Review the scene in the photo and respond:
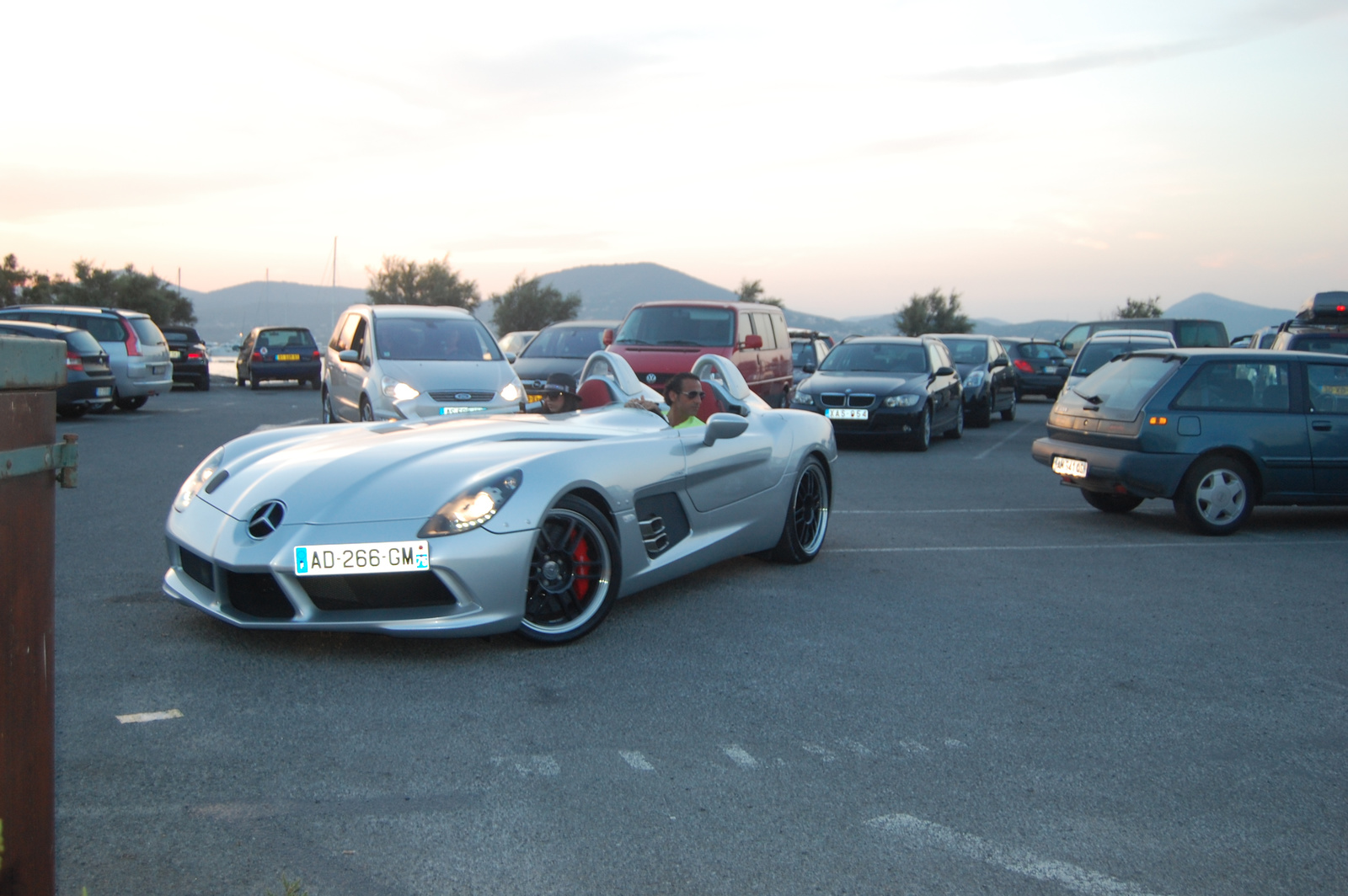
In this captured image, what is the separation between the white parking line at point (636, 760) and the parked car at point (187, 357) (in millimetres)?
26648

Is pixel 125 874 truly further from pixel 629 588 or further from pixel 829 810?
pixel 629 588

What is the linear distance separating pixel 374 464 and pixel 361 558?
Result: 0.61 meters

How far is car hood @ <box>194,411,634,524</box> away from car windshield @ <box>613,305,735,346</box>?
33.6ft

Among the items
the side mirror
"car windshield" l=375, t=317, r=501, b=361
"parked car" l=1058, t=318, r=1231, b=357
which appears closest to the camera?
the side mirror

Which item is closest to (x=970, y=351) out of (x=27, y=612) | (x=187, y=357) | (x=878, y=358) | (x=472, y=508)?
(x=878, y=358)

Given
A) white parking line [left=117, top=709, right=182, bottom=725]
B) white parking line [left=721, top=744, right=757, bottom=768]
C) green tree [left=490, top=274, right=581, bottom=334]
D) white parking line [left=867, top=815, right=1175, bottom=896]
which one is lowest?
white parking line [left=867, top=815, right=1175, bottom=896]

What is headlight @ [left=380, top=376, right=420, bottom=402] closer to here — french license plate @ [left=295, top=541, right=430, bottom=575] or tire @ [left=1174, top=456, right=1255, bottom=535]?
tire @ [left=1174, top=456, right=1255, bottom=535]

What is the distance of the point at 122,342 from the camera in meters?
18.5

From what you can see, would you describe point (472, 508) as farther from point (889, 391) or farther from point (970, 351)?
point (970, 351)

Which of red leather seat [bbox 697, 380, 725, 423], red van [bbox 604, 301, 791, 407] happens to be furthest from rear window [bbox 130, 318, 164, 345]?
red leather seat [bbox 697, 380, 725, 423]

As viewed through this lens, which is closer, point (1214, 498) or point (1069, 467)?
point (1214, 498)

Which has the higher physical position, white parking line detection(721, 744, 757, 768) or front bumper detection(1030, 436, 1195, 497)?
front bumper detection(1030, 436, 1195, 497)

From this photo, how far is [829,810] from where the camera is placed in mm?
3346

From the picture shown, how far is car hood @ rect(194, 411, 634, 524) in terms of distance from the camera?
184 inches
